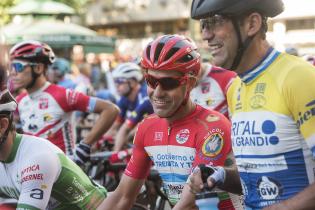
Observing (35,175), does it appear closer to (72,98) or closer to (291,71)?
(291,71)

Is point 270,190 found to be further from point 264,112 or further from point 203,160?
point 203,160

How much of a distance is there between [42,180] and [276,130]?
5.33ft

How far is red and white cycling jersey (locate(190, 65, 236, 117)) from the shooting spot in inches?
313

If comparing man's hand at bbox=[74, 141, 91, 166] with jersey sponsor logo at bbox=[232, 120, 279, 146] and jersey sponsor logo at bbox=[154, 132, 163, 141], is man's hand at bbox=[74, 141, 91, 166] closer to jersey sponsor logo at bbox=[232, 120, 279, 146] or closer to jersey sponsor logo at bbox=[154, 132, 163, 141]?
jersey sponsor logo at bbox=[154, 132, 163, 141]

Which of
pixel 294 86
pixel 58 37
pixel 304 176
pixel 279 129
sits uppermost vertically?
pixel 294 86

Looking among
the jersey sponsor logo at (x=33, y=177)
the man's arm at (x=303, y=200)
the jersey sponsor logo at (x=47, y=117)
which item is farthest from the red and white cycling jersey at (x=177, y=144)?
the jersey sponsor logo at (x=47, y=117)

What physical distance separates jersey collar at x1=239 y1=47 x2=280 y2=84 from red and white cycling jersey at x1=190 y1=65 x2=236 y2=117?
4.68m

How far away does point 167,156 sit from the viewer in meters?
4.06

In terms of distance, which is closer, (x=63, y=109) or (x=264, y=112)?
(x=264, y=112)

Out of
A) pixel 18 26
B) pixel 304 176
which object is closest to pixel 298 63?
pixel 304 176

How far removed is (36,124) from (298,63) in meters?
4.77

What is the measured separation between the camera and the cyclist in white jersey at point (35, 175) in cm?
398

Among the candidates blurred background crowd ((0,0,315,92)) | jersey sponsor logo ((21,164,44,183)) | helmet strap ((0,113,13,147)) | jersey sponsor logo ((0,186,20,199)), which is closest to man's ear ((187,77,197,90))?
jersey sponsor logo ((21,164,44,183))

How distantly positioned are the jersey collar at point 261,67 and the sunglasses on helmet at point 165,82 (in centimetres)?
77
